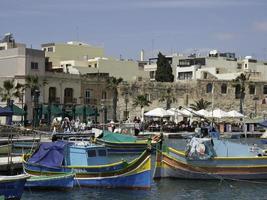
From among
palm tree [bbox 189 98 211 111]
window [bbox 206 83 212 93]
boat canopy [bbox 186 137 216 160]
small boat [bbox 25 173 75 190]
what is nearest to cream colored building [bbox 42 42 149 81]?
palm tree [bbox 189 98 211 111]

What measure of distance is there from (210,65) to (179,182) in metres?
71.8

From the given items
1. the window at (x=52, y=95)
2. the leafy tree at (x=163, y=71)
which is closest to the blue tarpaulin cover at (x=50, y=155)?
the window at (x=52, y=95)

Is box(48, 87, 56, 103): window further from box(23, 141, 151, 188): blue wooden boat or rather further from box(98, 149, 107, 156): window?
box(98, 149, 107, 156): window

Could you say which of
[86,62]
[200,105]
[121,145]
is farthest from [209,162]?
[86,62]

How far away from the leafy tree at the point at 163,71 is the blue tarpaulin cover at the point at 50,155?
6581 cm

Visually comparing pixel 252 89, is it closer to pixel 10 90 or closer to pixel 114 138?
pixel 10 90

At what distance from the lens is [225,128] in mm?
71562

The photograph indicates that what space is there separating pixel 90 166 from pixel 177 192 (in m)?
4.64

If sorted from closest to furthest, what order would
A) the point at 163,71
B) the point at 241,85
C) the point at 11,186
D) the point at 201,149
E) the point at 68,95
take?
the point at 11,186
the point at 201,149
the point at 68,95
the point at 241,85
the point at 163,71

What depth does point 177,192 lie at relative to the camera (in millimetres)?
29094

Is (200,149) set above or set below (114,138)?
below

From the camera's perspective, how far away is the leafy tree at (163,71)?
94.4 metres

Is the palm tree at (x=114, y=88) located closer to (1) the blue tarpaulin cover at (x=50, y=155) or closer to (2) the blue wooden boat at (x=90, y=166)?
(1) the blue tarpaulin cover at (x=50, y=155)

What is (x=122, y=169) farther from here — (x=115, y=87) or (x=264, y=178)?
(x=115, y=87)
